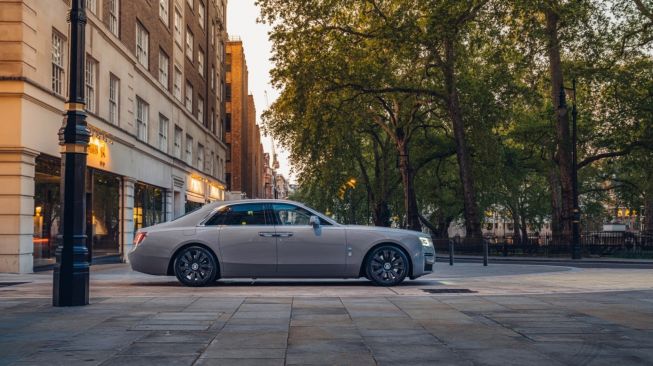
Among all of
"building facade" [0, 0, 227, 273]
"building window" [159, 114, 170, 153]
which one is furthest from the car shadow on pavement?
"building window" [159, 114, 170, 153]

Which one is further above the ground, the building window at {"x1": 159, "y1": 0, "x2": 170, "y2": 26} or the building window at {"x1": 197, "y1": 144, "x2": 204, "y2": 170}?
the building window at {"x1": 159, "y1": 0, "x2": 170, "y2": 26}

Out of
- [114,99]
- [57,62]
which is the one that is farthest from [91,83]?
[57,62]

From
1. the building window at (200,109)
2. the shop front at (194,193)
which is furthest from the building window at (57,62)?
the building window at (200,109)

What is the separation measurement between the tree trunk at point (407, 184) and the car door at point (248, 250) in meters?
28.4

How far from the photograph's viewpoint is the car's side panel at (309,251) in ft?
38.4

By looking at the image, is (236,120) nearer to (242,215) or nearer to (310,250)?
(242,215)

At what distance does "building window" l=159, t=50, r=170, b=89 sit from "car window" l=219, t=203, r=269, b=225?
61.0ft

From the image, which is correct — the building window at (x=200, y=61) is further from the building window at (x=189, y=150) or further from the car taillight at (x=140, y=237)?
the car taillight at (x=140, y=237)

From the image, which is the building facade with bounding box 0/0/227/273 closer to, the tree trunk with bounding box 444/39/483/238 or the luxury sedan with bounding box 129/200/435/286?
the luxury sedan with bounding box 129/200/435/286

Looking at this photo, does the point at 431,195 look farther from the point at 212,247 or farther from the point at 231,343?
the point at 231,343

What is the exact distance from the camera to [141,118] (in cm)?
2609

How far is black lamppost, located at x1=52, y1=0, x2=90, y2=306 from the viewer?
876 centimetres

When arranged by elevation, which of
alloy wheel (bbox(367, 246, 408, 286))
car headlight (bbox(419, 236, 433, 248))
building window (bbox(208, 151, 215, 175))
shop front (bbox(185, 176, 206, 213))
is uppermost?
building window (bbox(208, 151, 215, 175))

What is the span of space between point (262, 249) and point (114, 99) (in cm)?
1281
